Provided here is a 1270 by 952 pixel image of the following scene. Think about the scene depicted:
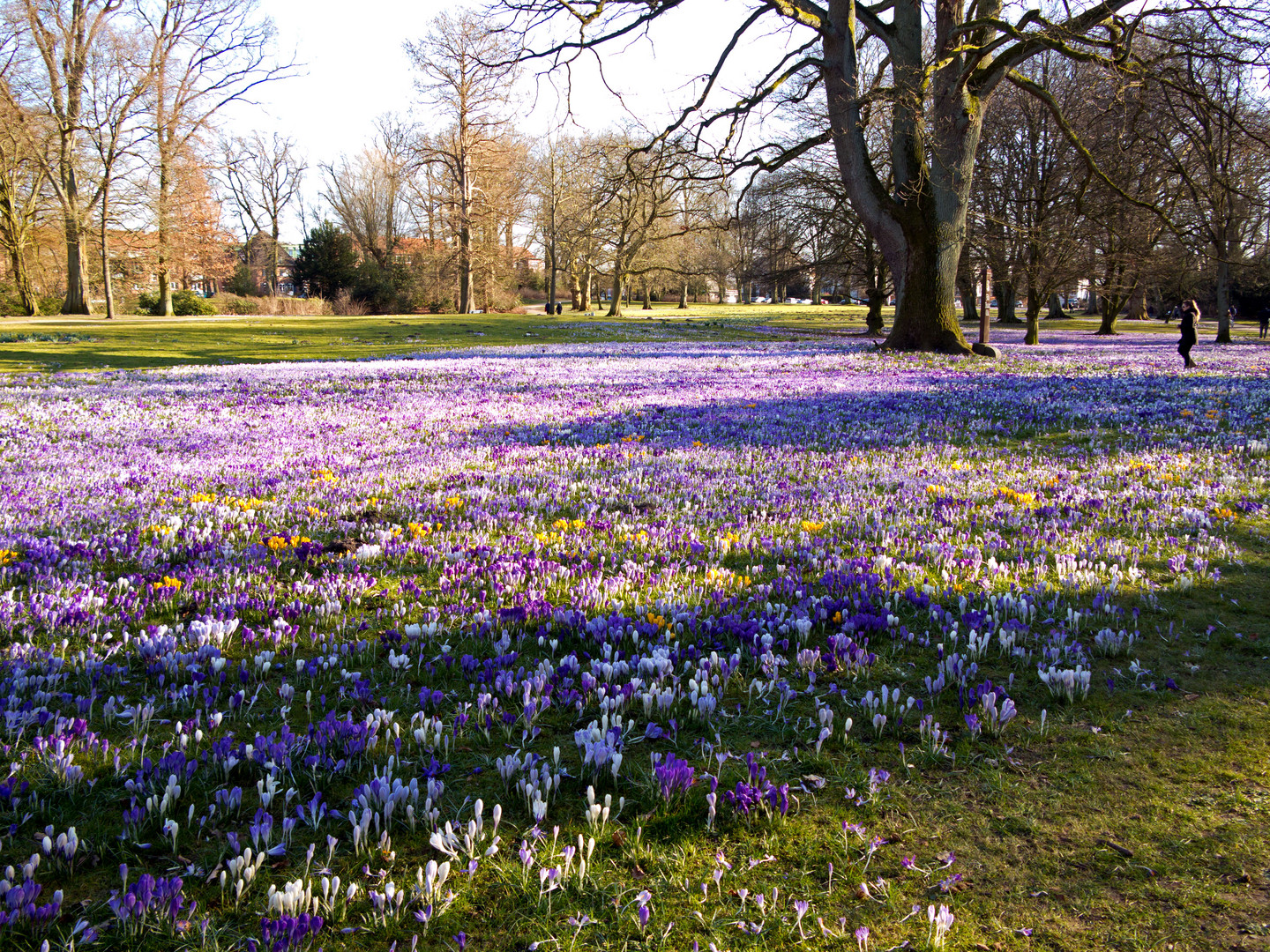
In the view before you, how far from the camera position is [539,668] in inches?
145

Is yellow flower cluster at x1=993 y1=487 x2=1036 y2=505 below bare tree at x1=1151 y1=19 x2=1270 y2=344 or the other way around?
below

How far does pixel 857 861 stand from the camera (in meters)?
2.52

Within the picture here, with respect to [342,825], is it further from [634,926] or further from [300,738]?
[634,926]

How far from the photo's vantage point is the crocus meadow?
7.72ft

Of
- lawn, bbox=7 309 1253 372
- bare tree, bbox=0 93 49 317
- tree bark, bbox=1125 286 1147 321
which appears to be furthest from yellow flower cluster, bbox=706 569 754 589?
tree bark, bbox=1125 286 1147 321

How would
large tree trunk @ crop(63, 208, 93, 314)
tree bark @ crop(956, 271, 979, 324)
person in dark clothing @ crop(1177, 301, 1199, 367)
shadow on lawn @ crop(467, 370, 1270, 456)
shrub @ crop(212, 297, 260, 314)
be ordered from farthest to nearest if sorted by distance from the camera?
shrub @ crop(212, 297, 260, 314) → tree bark @ crop(956, 271, 979, 324) → large tree trunk @ crop(63, 208, 93, 314) → person in dark clothing @ crop(1177, 301, 1199, 367) → shadow on lawn @ crop(467, 370, 1270, 456)

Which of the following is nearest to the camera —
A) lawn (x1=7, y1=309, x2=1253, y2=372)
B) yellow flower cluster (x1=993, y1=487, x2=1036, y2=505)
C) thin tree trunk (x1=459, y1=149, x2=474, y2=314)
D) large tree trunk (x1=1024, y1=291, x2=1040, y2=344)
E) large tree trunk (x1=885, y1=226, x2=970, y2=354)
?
yellow flower cluster (x1=993, y1=487, x2=1036, y2=505)

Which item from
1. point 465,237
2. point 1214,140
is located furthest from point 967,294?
point 465,237

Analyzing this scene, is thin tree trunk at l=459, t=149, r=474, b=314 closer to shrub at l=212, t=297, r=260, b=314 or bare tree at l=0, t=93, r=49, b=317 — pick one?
shrub at l=212, t=297, r=260, b=314

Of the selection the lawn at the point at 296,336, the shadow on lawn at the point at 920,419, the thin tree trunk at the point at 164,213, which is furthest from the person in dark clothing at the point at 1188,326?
the thin tree trunk at the point at 164,213

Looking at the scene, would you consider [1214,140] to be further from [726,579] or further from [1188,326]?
[726,579]

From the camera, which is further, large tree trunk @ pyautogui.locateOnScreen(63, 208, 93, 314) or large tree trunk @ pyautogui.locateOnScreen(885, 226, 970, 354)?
large tree trunk @ pyautogui.locateOnScreen(63, 208, 93, 314)

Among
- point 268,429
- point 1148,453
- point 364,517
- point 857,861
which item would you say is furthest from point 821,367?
point 857,861

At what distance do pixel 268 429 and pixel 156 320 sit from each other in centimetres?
4001
